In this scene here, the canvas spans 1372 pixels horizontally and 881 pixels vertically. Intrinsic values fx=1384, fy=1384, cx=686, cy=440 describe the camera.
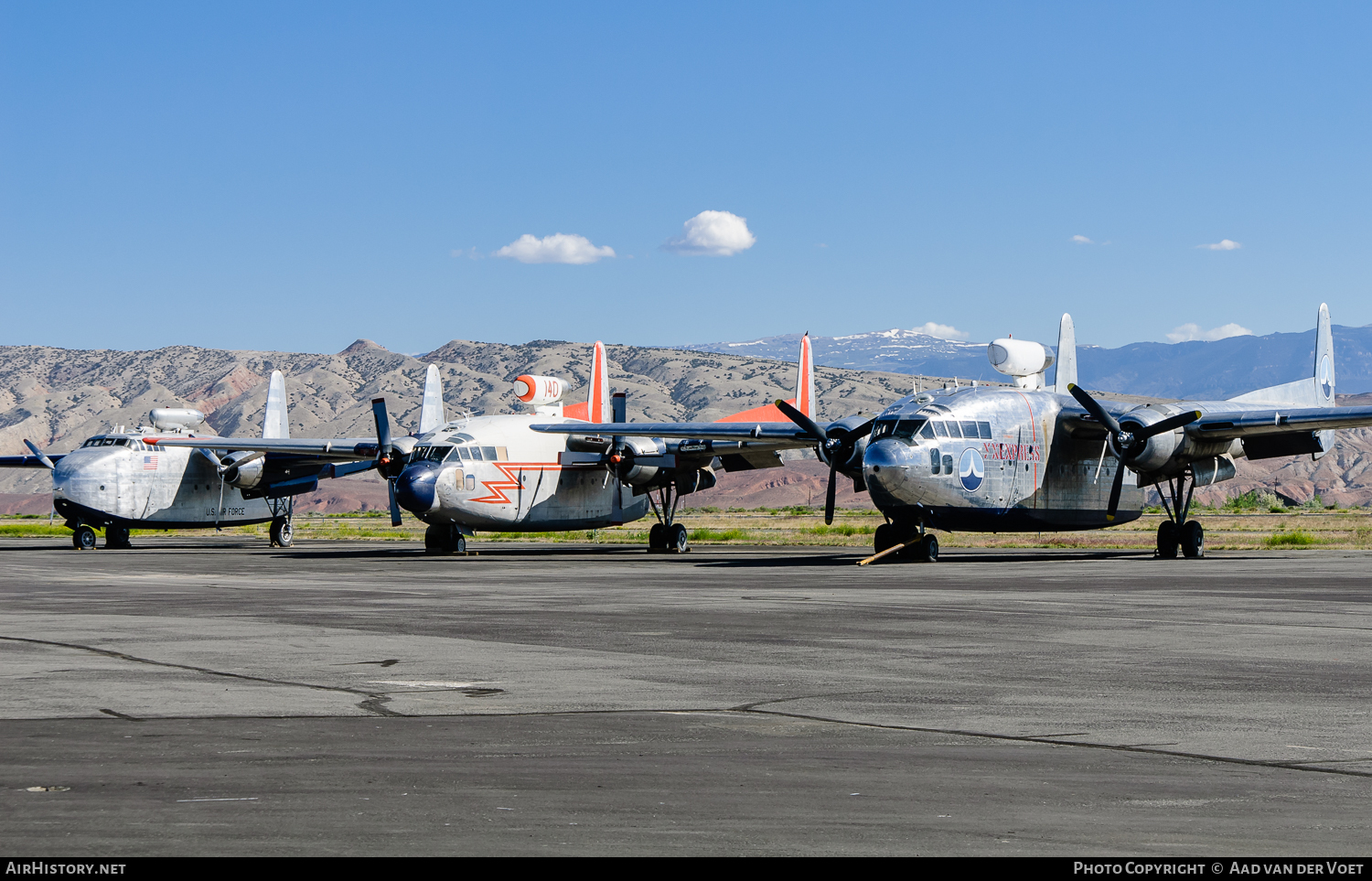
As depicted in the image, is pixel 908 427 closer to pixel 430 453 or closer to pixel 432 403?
pixel 430 453

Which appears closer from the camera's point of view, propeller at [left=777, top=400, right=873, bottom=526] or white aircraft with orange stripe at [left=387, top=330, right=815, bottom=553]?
propeller at [left=777, top=400, right=873, bottom=526]

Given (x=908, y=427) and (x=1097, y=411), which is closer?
(x=908, y=427)

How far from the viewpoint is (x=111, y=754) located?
8352 millimetres

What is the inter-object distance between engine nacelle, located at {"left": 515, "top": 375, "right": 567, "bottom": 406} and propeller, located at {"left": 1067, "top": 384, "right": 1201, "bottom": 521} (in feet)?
62.3

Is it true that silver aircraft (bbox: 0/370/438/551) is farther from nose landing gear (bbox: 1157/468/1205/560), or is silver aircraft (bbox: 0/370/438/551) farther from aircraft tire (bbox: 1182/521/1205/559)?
aircraft tire (bbox: 1182/521/1205/559)

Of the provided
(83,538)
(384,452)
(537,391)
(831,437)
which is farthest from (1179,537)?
(83,538)

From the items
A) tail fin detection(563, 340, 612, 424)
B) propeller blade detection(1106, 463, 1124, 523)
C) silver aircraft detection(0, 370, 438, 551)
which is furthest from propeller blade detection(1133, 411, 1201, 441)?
silver aircraft detection(0, 370, 438, 551)

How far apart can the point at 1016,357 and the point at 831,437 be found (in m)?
7.76

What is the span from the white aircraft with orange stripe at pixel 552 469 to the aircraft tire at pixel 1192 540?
11899 millimetres

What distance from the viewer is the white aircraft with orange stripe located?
136 ft

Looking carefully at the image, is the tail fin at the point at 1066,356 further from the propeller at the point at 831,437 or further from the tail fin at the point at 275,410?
the tail fin at the point at 275,410

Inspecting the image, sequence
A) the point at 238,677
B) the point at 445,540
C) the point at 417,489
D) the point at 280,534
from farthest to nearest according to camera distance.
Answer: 1. the point at 280,534
2. the point at 445,540
3. the point at 417,489
4. the point at 238,677

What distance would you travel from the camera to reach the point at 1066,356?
4647 cm

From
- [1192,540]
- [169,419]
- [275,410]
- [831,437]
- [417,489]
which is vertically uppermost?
[275,410]
